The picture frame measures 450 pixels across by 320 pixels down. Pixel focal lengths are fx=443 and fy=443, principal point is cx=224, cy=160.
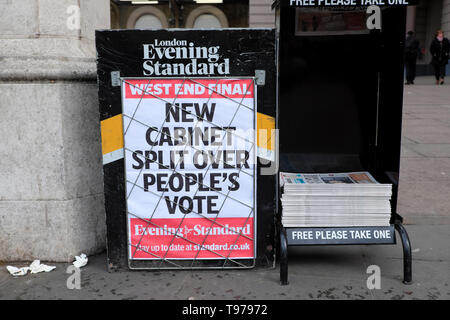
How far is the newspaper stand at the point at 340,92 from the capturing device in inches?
123

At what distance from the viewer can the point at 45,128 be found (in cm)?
314

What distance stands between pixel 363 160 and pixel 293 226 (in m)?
0.91

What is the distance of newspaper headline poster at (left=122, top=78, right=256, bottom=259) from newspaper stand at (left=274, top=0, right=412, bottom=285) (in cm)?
41

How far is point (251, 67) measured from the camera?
2.84 metres

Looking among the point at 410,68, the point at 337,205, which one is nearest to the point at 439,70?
the point at 410,68

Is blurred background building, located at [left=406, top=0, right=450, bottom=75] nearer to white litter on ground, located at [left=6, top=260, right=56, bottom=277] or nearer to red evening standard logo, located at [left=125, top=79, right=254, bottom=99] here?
red evening standard logo, located at [left=125, top=79, right=254, bottom=99]

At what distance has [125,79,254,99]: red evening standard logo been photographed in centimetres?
286

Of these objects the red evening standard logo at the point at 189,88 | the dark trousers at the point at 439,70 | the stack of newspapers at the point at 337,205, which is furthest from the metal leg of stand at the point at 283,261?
the dark trousers at the point at 439,70

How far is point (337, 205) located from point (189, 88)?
1257 millimetres

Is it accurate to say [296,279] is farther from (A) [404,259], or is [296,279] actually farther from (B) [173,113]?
(B) [173,113]

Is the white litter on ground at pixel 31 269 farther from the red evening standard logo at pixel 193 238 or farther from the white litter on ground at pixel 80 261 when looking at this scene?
the red evening standard logo at pixel 193 238

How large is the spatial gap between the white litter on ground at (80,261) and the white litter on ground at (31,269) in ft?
0.50
